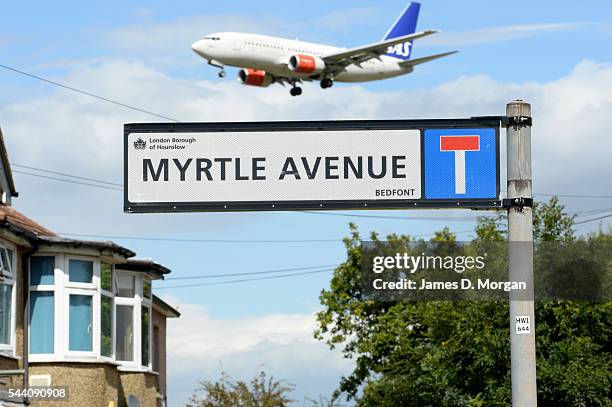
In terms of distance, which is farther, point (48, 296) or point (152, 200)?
point (48, 296)

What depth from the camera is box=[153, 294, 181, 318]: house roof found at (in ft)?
146

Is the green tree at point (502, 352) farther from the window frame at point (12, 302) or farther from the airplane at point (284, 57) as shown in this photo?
the airplane at point (284, 57)

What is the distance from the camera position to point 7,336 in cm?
3058

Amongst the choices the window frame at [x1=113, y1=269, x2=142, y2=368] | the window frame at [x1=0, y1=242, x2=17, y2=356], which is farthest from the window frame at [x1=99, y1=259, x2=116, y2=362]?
the window frame at [x1=0, y1=242, x2=17, y2=356]

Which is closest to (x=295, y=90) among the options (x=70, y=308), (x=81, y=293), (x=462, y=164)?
(x=81, y=293)

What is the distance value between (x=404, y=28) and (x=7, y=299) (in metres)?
65.6

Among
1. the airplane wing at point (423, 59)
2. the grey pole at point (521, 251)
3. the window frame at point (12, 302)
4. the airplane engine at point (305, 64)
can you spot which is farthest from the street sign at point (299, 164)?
the airplane wing at point (423, 59)

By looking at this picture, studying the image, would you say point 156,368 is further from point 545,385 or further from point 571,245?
point 571,245

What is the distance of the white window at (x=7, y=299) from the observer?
2988 cm

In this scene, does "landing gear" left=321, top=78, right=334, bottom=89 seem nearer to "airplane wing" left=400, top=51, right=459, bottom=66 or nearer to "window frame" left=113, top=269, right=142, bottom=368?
"airplane wing" left=400, top=51, right=459, bottom=66

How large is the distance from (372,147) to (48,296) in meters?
25.2

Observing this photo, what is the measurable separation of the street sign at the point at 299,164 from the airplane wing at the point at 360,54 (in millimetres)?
53700

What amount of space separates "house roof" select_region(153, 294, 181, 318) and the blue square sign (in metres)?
36.5

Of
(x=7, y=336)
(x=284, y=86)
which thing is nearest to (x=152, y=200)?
(x=7, y=336)
